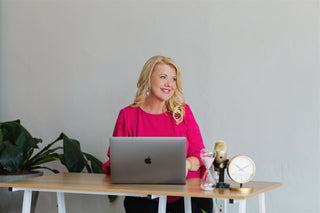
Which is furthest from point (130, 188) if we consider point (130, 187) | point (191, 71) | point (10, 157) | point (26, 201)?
point (191, 71)

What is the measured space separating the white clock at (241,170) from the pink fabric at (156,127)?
64cm

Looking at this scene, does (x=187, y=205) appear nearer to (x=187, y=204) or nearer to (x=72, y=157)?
(x=187, y=204)

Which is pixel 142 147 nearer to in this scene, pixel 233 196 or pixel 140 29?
pixel 233 196

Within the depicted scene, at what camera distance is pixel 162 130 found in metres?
3.07

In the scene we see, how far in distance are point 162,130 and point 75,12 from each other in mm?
1840

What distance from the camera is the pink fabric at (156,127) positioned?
10.0 feet

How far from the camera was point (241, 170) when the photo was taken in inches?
94.1

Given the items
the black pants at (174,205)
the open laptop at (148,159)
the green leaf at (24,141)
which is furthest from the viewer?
the green leaf at (24,141)

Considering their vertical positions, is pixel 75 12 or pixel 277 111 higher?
pixel 75 12

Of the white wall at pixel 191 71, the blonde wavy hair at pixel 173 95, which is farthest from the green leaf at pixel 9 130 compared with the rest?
the blonde wavy hair at pixel 173 95

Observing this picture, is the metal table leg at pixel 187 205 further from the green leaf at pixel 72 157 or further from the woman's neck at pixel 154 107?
the green leaf at pixel 72 157

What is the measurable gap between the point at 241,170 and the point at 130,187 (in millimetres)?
534

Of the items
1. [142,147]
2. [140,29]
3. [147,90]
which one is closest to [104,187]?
[142,147]

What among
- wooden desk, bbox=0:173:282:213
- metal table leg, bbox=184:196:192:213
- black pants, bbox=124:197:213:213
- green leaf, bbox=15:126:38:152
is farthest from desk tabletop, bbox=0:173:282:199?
green leaf, bbox=15:126:38:152
